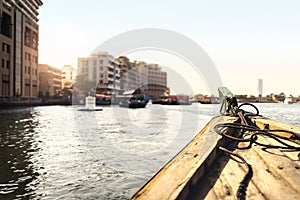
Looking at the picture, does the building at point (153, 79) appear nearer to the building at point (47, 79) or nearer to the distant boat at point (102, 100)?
the building at point (47, 79)

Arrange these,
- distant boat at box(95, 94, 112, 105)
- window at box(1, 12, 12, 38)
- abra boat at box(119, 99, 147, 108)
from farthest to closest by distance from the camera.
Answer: distant boat at box(95, 94, 112, 105)
abra boat at box(119, 99, 147, 108)
window at box(1, 12, 12, 38)

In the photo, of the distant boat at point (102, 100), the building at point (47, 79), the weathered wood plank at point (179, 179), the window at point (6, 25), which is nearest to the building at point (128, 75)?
the building at point (47, 79)

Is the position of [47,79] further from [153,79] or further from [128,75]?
[153,79]

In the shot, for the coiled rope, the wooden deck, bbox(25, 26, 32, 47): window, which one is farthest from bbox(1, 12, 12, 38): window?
the wooden deck

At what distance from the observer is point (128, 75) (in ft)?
406

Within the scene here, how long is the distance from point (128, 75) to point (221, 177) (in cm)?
12228

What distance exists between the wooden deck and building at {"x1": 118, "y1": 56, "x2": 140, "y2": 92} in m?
114

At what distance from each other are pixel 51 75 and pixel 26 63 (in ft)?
128

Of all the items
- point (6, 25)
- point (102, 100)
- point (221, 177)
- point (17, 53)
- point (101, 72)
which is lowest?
point (102, 100)

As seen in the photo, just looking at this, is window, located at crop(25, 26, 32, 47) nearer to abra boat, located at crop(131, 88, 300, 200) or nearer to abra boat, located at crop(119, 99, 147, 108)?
abra boat, located at crop(119, 99, 147, 108)

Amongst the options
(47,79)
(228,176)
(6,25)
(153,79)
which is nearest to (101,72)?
(47,79)

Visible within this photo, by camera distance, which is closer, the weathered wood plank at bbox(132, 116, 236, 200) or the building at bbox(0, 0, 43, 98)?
the weathered wood plank at bbox(132, 116, 236, 200)

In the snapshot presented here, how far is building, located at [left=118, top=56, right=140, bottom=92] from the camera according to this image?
118175mm

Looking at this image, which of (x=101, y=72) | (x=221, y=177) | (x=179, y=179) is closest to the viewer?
(x=179, y=179)
